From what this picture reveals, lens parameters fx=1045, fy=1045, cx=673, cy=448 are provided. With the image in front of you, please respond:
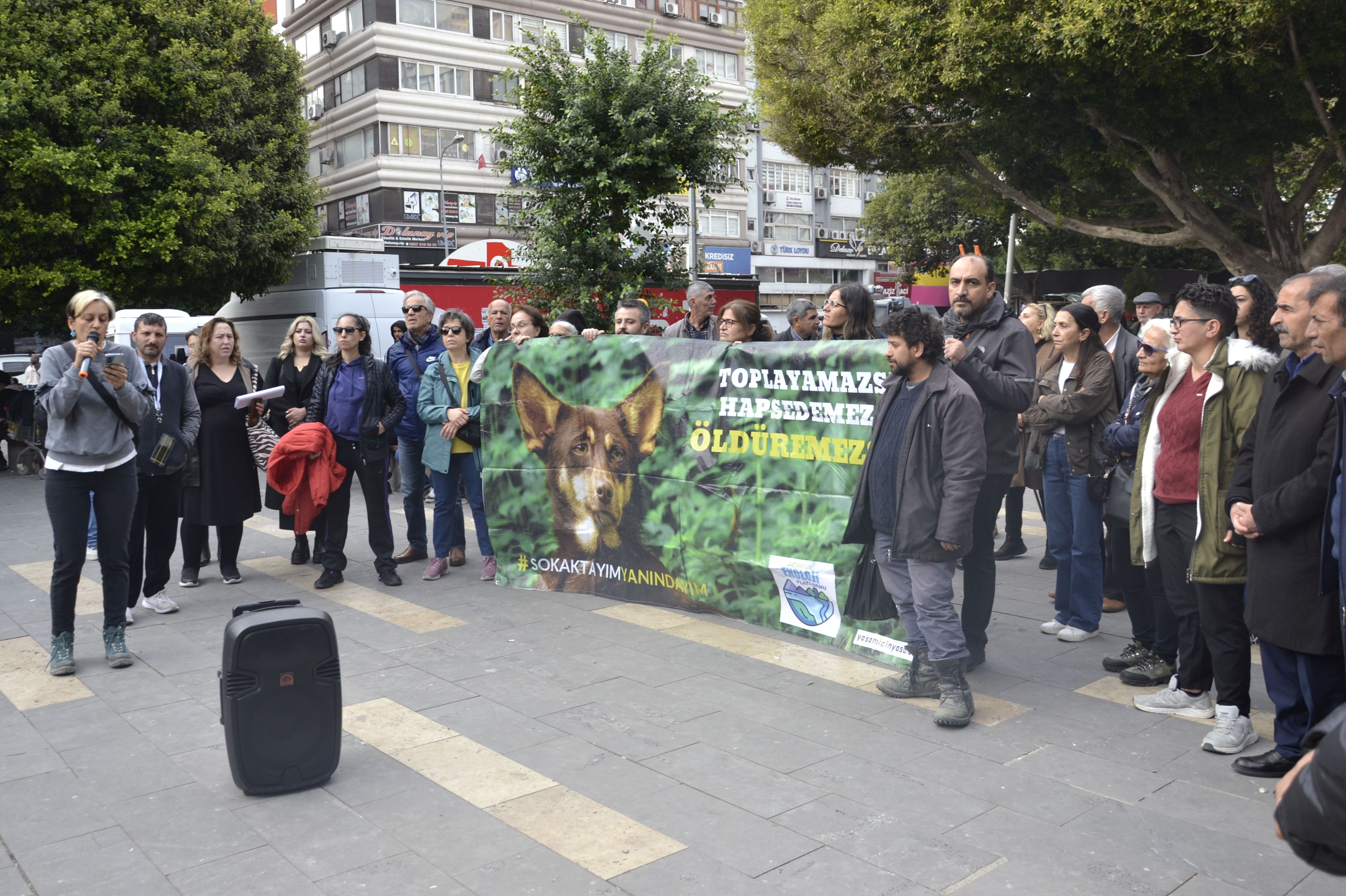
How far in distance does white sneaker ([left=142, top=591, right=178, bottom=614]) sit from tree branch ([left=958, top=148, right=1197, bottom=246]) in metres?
16.7

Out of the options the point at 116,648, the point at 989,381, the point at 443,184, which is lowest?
the point at 116,648

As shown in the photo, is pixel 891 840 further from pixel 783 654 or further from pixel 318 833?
pixel 783 654

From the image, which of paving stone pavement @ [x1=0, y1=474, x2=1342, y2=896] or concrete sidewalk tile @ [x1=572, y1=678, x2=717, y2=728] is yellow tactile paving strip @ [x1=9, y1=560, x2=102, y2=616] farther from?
concrete sidewalk tile @ [x1=572, y1=678, x2=717, y2=728]

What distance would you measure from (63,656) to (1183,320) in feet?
19.5

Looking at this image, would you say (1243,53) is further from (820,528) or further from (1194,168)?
(820,528)

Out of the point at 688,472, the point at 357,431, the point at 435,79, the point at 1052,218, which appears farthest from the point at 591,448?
the point at 435,79

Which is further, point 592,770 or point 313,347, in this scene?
point 313,347

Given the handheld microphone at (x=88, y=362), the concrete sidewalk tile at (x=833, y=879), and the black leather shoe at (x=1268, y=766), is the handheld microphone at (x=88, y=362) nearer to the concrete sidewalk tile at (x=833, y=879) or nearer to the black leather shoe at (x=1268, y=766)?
the concrete sidewalk tile at (x=833, y=879)

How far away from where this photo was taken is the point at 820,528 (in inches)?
239

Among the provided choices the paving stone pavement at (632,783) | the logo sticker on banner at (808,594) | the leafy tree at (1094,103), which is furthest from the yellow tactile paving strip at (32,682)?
the leafy tree at (1094,103)

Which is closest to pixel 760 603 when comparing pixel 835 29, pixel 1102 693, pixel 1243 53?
pixel 1102 693

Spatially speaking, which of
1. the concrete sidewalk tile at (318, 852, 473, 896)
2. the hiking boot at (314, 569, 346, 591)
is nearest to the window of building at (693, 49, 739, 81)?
the hiking boot at (314, 569, 346, 591)

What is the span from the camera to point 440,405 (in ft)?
25.8

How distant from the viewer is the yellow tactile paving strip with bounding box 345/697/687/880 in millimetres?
3648
